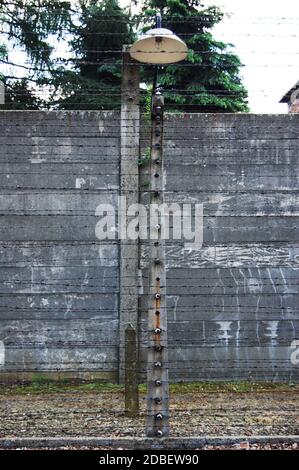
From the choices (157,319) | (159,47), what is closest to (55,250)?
(157,319)

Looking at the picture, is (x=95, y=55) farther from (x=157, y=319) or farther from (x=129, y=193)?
(x=157, y=319)

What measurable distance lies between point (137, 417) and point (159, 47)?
11.8 feet

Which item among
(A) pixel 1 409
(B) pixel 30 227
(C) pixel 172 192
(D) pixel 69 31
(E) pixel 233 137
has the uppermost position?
(D) pixel 69 31

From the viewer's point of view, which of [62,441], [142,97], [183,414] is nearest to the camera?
[62,441]

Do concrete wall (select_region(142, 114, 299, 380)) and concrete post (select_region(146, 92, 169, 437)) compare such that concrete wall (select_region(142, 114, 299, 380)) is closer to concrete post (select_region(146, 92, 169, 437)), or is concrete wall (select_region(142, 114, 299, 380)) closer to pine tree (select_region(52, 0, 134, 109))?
concrete post (select_region(146, 92, 169, 437))

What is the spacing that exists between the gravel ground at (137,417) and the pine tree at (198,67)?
5096mm

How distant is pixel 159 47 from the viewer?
191 inches

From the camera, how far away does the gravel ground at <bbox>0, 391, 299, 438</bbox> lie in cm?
538

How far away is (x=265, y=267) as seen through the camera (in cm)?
742

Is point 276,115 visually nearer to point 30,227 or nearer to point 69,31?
point 30,227

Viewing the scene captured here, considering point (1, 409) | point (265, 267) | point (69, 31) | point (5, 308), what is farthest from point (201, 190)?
point (69, 31)

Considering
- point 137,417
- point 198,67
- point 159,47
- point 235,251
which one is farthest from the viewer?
point 198,67

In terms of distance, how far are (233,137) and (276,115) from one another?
25.0 inches

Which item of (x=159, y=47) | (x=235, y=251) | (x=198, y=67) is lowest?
(x=235, y=251)
